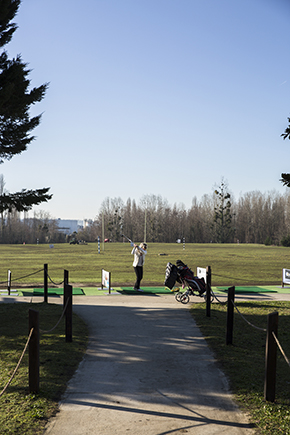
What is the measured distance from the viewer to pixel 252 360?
7.33 m

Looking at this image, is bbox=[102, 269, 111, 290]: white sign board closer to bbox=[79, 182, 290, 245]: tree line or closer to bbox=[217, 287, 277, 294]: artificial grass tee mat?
bbox=[217, 287, 277, 294]: artificial grass tee mat

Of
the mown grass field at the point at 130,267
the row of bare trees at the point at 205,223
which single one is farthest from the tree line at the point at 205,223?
the mown grass field at the point at 130,267

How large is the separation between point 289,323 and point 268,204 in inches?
4002

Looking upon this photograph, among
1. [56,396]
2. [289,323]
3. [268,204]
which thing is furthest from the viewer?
[268,204]

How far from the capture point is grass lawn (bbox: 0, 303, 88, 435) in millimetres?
4828

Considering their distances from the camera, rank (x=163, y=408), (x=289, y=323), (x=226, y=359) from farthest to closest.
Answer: (x=289, y=323) → (x=226, y=359) → (x=163, y=408)

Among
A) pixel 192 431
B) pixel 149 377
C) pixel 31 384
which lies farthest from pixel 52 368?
pixel 192 431

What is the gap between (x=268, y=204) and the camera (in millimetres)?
107438

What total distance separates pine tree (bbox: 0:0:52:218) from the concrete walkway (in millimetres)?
4091

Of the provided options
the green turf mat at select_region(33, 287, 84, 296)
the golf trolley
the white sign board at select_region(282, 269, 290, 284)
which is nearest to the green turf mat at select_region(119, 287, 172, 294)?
the green turf mat at select_region(33, 287, 84, 296)

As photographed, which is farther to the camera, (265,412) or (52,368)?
(52,368)

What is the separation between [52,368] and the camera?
21.5 ft

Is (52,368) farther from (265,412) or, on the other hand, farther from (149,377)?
(265,412)

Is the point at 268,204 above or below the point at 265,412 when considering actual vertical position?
above
